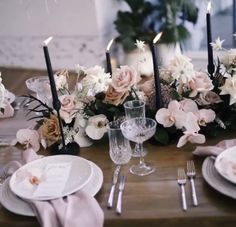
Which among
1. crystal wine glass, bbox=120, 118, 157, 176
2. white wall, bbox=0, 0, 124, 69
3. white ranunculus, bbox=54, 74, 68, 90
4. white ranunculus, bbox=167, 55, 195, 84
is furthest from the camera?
white wall, bbox=0, 0, 124, 69

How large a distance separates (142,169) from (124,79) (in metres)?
0.28

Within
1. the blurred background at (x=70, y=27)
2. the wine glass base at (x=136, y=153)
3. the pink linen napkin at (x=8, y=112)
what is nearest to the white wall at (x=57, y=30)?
the blurred background at (x=70, y=27)

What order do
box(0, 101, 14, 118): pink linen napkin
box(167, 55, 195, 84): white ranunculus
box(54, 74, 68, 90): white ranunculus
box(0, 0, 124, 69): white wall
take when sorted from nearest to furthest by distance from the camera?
1. box(167, 55, 195, 84): white ranunculus
2. box(54, 74, 68, 90): white ranunculus
3. box(0, 101, 14, 118): pink linen napkin
4. box(0, 0, 124, 69): white wall

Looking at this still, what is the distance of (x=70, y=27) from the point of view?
285cm

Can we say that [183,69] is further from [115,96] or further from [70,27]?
[70,27]

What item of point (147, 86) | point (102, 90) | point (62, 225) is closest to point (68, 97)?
point (102, 90)

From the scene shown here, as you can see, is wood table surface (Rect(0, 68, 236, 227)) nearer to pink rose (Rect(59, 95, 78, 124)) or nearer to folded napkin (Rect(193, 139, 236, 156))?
folded napkin (Rect(193, 139, 236, 156))

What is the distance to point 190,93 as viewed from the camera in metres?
1.25

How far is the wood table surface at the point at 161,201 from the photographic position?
88 cm

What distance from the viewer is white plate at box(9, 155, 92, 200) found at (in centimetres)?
99

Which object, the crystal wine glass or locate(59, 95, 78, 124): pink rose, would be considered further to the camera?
locate(59, 95, 78, 124): pink rose

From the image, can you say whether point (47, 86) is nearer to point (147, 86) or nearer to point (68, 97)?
point (68, 97)

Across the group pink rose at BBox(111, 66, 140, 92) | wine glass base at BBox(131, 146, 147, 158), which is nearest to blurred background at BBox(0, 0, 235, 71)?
pink rose at BBox(111, 66, 140, 92)

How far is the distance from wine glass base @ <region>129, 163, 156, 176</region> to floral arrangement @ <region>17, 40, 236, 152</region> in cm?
13
